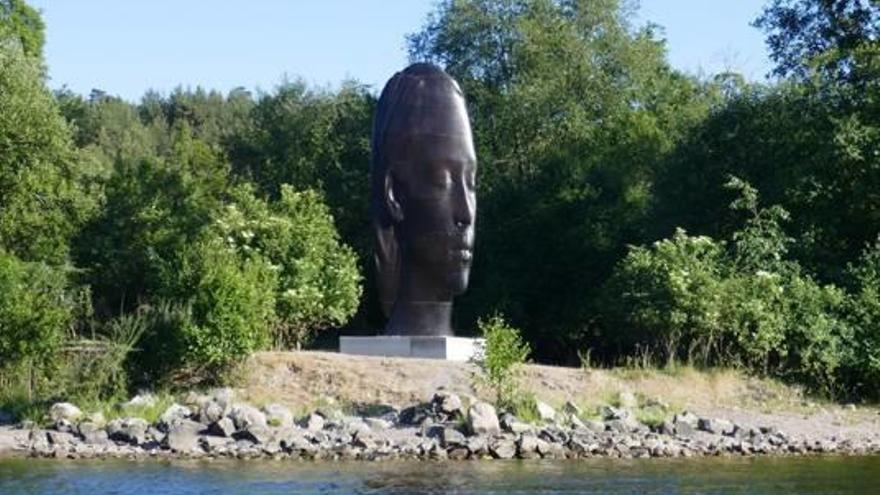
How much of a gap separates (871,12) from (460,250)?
12839 mm

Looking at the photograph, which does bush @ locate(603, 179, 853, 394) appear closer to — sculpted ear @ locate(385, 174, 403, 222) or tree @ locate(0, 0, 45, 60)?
sculpted ear @ locate(385, 174, 403, 222)

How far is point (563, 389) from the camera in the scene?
2517 cm

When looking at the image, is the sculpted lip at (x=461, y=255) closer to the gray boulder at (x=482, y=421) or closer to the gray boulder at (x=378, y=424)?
the gray boulder at (x=378, y=424)

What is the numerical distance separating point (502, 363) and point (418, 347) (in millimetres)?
3971

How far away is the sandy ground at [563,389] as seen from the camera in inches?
953

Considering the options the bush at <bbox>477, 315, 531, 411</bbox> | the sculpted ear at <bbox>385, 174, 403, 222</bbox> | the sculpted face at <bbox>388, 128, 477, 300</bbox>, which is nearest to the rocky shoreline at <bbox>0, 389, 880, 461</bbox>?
the bush at <bbox>477, 315, 531, 411</bbox>

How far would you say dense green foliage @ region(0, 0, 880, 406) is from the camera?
27.4 m

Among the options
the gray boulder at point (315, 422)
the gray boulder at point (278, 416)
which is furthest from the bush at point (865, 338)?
the gray boulder at point (278, 416)

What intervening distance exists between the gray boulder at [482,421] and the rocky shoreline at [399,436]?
0.01 m

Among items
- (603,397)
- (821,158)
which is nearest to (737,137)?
(821,158)

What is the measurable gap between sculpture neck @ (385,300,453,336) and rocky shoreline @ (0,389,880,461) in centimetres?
446

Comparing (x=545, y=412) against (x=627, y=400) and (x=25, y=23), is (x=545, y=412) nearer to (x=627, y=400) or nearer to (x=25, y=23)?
(x=627, y=400)

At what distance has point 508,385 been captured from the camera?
23.5 metres

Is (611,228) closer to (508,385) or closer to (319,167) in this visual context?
(319,167)
